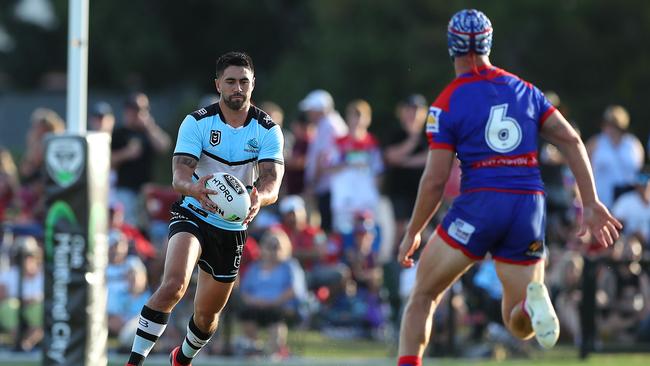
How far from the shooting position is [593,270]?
48.0 feet

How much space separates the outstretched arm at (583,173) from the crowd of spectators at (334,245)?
17.9 ft

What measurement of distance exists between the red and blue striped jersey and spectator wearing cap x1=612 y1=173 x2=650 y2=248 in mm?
6987

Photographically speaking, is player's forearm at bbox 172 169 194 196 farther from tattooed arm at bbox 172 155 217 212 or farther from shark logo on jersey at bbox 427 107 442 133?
shark logo on jersey at bbox 427 107 442 133

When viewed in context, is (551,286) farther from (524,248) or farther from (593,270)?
(524,248)

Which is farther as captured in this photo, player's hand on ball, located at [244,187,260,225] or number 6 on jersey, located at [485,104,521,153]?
player's hand on ball, located at [244,187,260,225]

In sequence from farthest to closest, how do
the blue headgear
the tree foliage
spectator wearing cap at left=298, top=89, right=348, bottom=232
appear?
the tree foliage, spectator wearing cap at left=298, top=89, right=348, bottom=232, the blue headgear

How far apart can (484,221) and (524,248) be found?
0.32 meters

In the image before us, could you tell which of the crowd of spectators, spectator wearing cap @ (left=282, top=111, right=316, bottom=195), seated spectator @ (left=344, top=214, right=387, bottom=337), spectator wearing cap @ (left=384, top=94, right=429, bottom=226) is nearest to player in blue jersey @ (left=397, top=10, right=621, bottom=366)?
the crowd of spectators

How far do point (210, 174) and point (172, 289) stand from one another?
817mm

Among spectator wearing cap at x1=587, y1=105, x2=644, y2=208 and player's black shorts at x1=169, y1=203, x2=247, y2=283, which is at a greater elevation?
spectator wearing cap at x1=587, y1=105, x2=644, y2=208

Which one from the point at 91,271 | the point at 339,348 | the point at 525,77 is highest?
the point at 525,77

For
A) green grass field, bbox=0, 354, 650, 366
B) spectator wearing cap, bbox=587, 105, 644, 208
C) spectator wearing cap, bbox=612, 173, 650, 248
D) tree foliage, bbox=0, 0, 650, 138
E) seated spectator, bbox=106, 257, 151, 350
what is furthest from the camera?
tree foliage, bbox=0, 0, 650, 138

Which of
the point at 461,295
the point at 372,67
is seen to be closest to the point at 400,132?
the point at 461,295

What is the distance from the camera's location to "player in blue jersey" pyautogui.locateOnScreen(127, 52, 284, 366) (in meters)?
9.55
